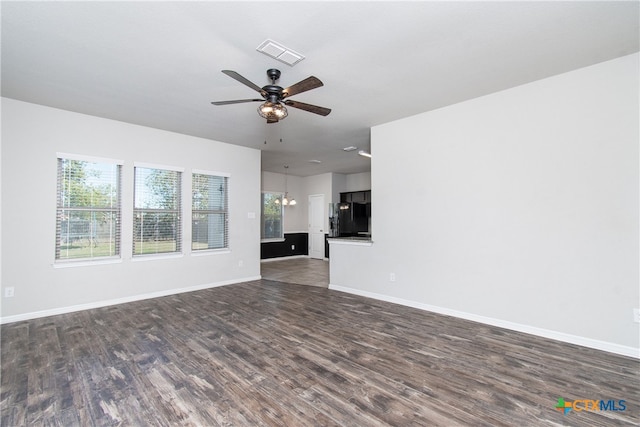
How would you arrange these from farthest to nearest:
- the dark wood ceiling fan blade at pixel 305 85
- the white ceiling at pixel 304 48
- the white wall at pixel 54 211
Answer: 1. the white wall at pixel 54 211
2. the dark wood ceiling fan blade at pixel 305 85
3. the white ceiling at pixel 304 48

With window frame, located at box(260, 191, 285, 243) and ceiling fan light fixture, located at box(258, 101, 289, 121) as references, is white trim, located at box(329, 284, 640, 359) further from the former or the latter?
window frame, located at box(260, 191, 285, 243)

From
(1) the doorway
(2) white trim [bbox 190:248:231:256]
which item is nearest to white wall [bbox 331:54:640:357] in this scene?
(2) white trim [bbox 190:248:231:256]

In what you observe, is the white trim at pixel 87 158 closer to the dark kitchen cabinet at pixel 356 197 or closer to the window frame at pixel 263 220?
the window frame at pixel 263 220

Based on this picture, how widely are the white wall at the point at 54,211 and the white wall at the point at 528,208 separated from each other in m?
3.43

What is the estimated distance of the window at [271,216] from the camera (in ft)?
28.9

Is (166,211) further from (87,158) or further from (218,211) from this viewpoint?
(87,158)

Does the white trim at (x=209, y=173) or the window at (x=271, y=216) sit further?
the window at (x=271, y=216)

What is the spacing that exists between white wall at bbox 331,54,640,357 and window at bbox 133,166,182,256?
3651 mm

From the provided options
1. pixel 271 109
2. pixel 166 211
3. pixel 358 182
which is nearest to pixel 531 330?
pixel 271 109

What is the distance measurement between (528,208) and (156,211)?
17.7 feet

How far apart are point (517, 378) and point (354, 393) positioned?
133 centimetres

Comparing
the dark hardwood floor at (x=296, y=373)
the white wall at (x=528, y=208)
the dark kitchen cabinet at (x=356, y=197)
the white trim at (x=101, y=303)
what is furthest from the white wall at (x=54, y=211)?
the dark kitchen cabinet at (x=356, y=197)

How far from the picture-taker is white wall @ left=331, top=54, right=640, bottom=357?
107 inches

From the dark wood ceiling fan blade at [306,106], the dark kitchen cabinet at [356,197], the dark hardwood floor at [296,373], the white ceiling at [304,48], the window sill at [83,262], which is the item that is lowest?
the dark hardwood floor at [296,373]
